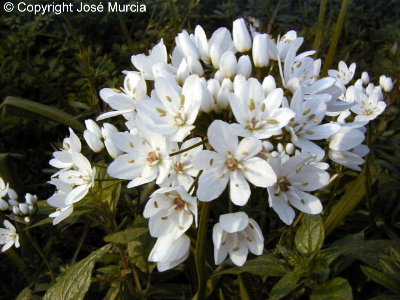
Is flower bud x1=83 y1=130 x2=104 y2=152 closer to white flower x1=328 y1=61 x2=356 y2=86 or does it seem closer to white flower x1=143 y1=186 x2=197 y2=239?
white flower x1=143 y1=186 x2=197 y2=239

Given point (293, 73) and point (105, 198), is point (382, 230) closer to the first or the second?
point (293, 73)

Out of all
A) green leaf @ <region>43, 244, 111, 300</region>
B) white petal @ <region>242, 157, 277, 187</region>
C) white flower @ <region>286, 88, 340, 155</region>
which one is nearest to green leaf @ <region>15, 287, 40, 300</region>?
green leaf @ <region>43, 244, 111, 300</region>

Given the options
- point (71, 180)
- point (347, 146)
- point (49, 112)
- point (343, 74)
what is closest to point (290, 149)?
point (347, 146)

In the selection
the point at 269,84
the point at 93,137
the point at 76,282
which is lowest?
the point at 76,282

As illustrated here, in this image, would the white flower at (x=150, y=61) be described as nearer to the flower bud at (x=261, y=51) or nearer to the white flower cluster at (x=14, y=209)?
the flower bud at (x=261, y=51)

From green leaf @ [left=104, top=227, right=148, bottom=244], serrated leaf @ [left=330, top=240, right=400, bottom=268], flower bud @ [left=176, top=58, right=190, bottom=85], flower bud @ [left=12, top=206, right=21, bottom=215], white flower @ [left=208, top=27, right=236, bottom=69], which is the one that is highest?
white flower @ [left=208, top=27, right=236, bottom=69]

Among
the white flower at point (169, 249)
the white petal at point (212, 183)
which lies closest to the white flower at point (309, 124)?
the white petal at point (212, 183)

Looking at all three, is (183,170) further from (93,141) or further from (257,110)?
(93,141)
